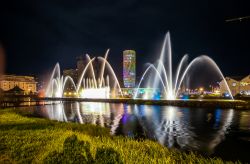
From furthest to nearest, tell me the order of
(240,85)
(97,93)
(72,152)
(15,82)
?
(15,82) → (97,93) → (240,85) → (72,152)

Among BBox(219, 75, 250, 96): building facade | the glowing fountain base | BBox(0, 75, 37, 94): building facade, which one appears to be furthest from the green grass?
BBox(0, 75, 37, 94): building facade

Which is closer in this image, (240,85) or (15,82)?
(240,85)

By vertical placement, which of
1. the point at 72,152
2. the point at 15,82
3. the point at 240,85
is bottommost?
the point at 72,152

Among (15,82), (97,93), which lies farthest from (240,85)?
(15,82)

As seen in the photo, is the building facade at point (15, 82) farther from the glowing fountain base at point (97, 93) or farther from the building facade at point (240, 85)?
the building facade at point (240, 85)

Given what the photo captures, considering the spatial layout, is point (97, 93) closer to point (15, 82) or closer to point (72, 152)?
point (72, 152)

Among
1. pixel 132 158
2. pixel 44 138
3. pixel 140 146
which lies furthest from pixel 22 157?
pixel 140 146

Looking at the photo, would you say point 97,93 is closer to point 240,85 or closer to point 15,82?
point 240,85

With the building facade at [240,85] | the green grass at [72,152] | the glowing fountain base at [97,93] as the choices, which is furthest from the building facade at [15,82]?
the green grass at [72,152]

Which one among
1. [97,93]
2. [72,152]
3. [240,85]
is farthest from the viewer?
[97,93]

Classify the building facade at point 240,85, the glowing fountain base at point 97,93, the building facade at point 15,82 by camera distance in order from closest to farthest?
the building facade at point 240,85
the glowing fountain base at point 97,93
the building facade at point 15,82

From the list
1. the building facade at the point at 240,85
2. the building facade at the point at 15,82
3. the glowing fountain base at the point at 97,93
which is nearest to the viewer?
the building facade at the point at 240,85

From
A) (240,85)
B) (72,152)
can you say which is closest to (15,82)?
(240,85)

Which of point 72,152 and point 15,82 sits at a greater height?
point 15,82
